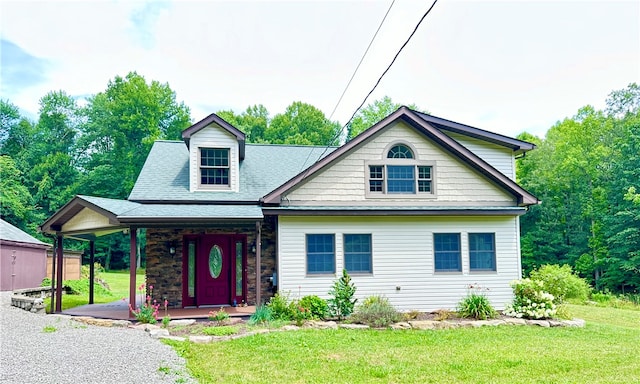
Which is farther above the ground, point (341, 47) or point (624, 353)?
point (341, 47)

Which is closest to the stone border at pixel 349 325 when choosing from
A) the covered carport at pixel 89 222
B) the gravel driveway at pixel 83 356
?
the gravel driveway at pixel 83 356

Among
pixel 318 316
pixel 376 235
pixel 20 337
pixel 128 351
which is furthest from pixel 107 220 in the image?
pixel 376 235

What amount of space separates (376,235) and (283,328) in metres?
3.90

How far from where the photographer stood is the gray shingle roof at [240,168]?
1355cm

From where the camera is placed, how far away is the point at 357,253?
1295 cm

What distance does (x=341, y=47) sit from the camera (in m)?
8.68

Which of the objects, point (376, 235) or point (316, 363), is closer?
point (316, 363)

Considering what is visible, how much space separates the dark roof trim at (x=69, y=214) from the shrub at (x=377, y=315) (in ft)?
19.8

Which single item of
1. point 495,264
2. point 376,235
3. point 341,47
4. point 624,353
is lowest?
point 624,353

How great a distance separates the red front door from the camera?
13.5m

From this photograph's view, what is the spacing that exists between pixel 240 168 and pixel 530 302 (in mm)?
9227

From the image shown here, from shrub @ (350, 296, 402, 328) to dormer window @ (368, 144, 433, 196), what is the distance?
3.17 m

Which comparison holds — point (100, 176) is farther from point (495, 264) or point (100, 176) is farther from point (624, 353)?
Result: point (624, 353)

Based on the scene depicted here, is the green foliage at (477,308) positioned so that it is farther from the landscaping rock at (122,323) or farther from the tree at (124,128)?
the tree at (124,128)
